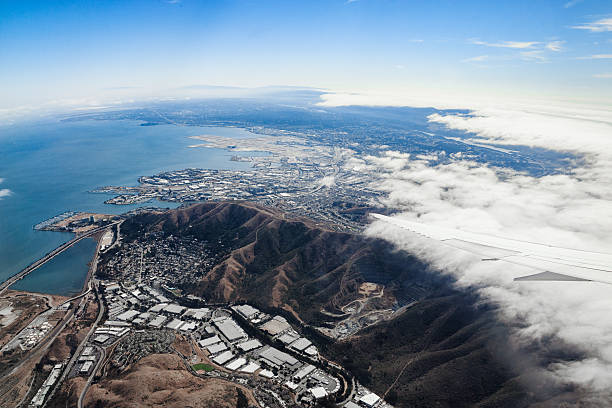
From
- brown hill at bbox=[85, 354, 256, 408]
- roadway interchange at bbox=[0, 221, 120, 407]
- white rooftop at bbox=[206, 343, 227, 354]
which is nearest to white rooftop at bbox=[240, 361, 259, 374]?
brown hill at bbox=[85, 354, 256, 408]

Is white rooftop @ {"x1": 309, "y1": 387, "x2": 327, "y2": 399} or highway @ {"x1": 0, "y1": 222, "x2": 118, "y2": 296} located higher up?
white rooftop @ {"x1": 309, "y1": 387, "x2": 327, "y2": 399}

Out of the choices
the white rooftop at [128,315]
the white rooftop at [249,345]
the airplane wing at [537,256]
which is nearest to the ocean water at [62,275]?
the white rooftop at [128,315]

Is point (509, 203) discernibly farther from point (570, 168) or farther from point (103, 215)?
point (103, 215)

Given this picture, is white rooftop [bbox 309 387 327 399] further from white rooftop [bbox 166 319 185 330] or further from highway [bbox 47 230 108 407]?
highway [bbox 47 230 108 407]

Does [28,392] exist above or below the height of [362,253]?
below

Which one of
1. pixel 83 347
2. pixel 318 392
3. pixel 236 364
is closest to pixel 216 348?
pixel 236 364

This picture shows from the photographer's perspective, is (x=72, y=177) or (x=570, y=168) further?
(x=72, y=177)

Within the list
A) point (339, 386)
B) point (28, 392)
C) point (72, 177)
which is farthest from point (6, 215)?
point (339, 386)

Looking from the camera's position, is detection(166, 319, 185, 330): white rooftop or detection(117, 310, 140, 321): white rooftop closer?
detection(166, 319, 185, 330): white rooftop
